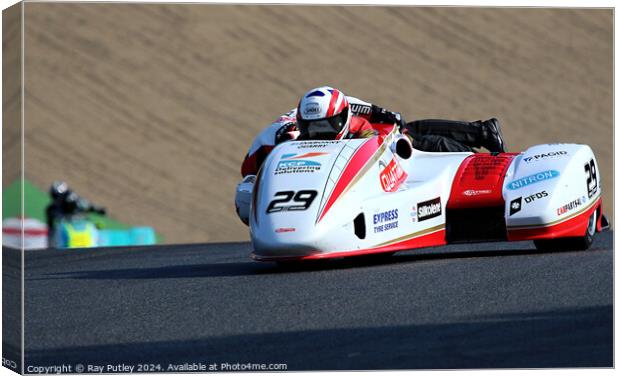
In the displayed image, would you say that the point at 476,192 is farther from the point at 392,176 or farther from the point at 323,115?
the point at 323,115

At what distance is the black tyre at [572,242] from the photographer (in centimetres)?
1138

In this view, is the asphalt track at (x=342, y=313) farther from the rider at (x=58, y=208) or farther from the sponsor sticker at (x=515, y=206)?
the rider at (x=58, y=208)

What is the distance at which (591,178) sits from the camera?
11.5m

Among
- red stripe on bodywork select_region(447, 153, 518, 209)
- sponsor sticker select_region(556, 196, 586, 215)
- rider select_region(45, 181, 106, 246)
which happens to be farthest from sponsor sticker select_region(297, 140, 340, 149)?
rider select_region(45, 181, 106, 246)

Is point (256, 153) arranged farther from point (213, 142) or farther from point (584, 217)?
point (213, 142)

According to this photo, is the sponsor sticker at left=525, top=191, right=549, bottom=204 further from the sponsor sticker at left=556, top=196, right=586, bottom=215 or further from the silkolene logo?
the silkolene logo

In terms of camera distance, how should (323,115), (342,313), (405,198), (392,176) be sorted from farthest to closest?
(323,115) < (392,176) < (405,198) < (342,313)

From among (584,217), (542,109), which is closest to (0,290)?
(584,217)

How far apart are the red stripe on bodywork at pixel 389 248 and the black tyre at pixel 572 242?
3.56 feet

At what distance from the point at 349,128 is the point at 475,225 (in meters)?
A: 1.09

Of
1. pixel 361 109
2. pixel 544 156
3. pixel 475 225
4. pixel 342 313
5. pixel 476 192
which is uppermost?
pixel 361 109

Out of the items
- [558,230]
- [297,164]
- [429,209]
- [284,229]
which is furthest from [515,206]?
[284,229]

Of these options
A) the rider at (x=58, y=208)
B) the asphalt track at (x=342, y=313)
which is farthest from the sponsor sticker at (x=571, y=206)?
the rider at (x=58, y=208)

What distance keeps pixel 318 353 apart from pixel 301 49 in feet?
44.5
